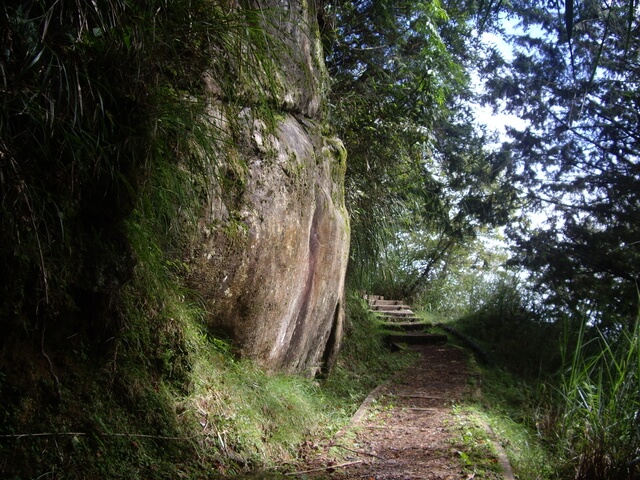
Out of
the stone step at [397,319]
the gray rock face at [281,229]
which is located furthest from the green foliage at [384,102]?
the stone step at [397,319]

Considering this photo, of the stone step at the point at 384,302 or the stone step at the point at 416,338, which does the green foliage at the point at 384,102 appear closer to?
the stone step at the point at 416,338

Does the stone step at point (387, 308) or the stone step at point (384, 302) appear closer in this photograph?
the stone step at point (387, 308)

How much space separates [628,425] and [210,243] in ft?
10.1

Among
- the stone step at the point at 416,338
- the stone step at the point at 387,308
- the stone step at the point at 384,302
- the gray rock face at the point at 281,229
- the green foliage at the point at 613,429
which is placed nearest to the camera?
the green foliage at the point at 613,429

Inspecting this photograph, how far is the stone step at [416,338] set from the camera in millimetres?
11468

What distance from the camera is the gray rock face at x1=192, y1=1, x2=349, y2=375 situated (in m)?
3.98

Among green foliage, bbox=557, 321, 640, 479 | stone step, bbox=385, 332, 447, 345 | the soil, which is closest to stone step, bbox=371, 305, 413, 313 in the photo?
stone step, bbox=385, 332, 447, 345

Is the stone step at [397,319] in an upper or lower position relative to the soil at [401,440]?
upper

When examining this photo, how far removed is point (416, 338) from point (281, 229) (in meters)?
8.10

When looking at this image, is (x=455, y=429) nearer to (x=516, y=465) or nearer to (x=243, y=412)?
(x=516, y=465)

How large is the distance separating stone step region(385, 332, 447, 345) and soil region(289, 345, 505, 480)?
10.9ft

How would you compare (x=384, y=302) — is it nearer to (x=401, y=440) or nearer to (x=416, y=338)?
(x=416, y=338)

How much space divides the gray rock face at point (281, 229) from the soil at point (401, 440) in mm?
961

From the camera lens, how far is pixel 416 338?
39.3 feet
